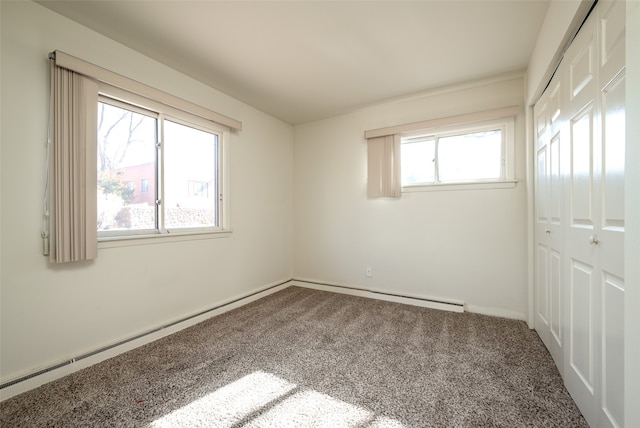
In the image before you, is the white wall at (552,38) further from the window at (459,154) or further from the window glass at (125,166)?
the window glass at (125,166)

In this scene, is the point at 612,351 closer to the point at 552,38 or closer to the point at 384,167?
the point at 552,38

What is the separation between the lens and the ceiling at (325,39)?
174cm

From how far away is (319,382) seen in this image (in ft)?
5.38

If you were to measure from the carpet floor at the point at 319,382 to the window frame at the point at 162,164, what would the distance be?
914mm

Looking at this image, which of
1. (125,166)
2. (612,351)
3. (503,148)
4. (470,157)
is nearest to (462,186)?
(470,157)

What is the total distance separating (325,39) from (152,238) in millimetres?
2210

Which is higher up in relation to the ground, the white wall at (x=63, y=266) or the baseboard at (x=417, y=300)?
the white wall at (x=63, y=266)

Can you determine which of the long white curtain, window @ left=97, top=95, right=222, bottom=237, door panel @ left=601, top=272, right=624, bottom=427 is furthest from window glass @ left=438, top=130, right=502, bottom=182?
the long white curtain

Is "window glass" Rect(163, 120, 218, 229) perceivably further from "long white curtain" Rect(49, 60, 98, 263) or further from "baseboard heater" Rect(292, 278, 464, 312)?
"baseboard heater" Rect(292, 278, 464, 312)

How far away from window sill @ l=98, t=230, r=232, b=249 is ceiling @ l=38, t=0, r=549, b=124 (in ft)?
5.11

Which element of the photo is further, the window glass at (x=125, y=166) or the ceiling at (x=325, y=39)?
the window glass at (x=125, y=166)

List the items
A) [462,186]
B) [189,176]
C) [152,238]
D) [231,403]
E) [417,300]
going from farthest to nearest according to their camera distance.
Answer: [417,300] < [462,186] < [189,176] < [152,238] < [231,403]

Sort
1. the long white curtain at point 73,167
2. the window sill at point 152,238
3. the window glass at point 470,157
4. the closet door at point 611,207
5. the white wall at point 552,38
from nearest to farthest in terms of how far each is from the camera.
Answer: the closet door at point 611,207 < the white wall at point 552,38 < the long white curtain at point 73,167 < the window sill at point 152,238 < the window glass at point 470,157

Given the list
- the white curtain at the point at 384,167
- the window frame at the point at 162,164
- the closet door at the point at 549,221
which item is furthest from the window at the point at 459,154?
the window frame at the point at 162,164
